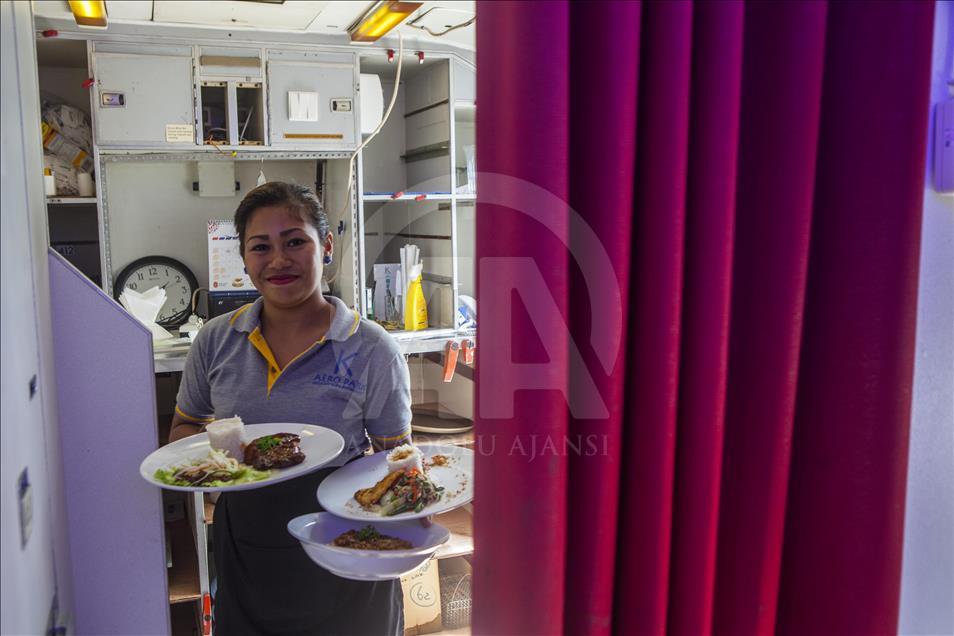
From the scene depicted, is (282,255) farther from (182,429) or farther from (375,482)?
(375,482)

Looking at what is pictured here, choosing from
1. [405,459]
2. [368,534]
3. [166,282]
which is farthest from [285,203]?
[166,282]

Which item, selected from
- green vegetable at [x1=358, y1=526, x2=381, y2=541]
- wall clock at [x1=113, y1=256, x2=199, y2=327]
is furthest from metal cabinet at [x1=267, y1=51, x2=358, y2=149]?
green vegetable at [x1=358, y1=526, x2=381, y2=541]

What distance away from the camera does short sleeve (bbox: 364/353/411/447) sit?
1501 mm

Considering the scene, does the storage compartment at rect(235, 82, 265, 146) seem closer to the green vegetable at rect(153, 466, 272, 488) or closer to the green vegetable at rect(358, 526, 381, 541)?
the green vegetable at rect(153, 466, 272, 488)

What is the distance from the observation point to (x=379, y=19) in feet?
8.27

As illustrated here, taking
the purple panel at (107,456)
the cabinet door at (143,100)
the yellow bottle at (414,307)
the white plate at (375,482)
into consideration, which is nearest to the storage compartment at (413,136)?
the yellow bottle at (414,307)

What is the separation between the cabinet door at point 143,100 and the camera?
2.60 m

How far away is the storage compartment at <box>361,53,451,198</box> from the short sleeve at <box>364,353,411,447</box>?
1.54 metres

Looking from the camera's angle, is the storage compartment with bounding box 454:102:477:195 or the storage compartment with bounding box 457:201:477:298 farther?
the storage compartment with bounding box 457:201:477:298

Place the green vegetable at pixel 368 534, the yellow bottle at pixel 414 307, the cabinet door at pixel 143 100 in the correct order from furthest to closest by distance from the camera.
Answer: the yellow bottle at pixel 414 307
the cabinet door at pixel 143 100
the green vegetable at pixel 368 534

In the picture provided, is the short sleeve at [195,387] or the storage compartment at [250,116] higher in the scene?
the storage compartment at [250,116]

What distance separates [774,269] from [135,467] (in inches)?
25.6

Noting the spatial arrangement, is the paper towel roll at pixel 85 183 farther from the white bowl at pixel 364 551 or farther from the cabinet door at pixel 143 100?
the white bowl at pixel 364 551

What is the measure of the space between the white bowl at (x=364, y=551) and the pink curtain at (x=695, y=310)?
41 cm
